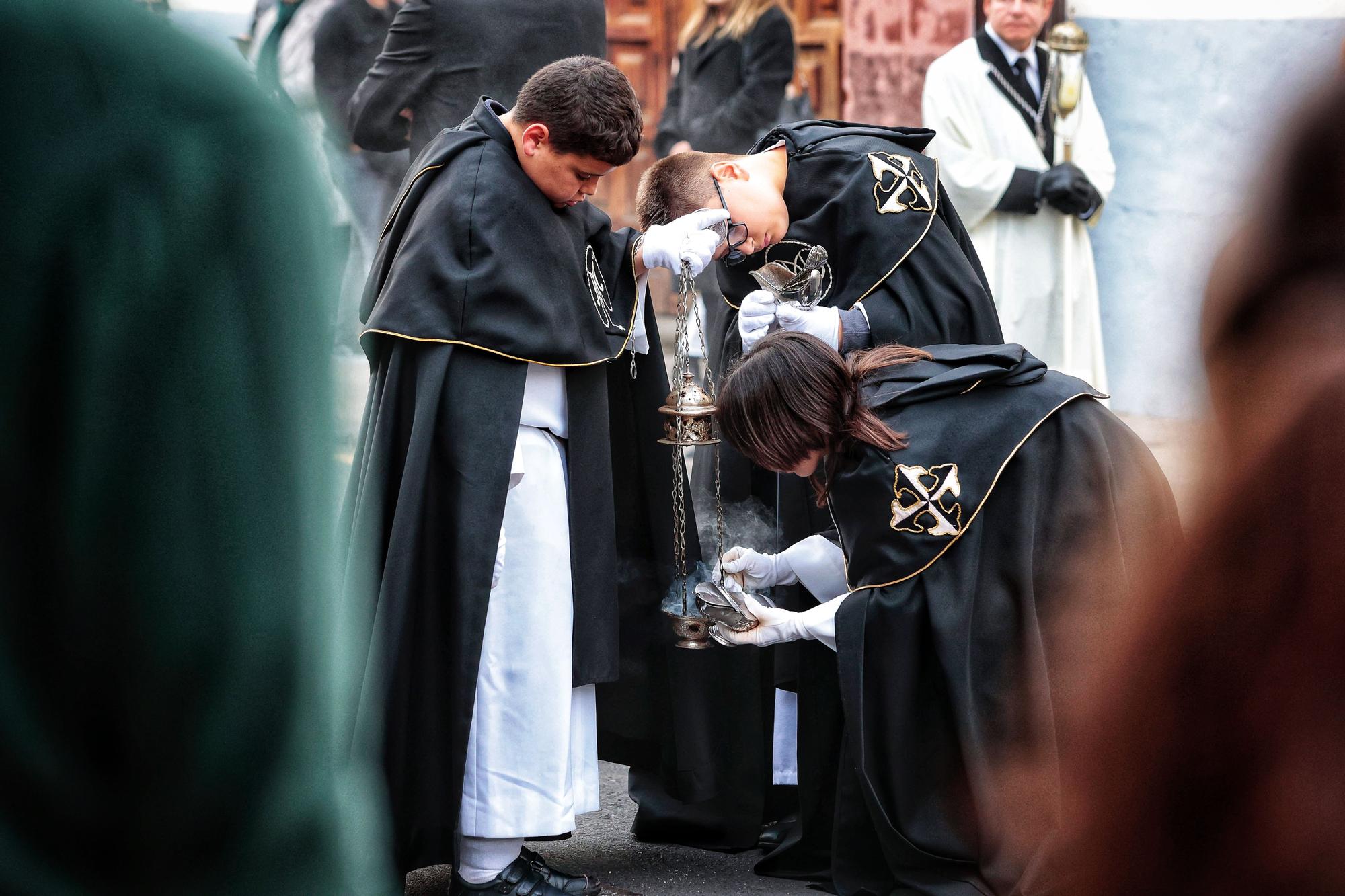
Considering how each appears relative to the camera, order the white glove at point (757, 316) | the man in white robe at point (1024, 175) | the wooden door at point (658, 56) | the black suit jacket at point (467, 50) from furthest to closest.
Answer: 1. the wooden door at point (658, 56)
2. the man in white robe at point (1024, 175)
3. the black suit jacket at point (467, 50)
4. the white glove at point (757, 316)

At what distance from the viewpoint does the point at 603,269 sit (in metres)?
3.42

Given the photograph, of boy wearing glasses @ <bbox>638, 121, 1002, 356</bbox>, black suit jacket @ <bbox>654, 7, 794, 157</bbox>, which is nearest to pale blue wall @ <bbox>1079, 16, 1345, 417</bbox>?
black suit jacket @ <bbox>654, 7, 794, 157</bbox>

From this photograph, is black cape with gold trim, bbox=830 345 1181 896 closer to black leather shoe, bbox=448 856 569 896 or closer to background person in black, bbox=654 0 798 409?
black leather shoe, bbox=448 856 569 896

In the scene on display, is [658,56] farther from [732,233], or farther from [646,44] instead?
[732,233]

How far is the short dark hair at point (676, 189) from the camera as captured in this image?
12.6ft

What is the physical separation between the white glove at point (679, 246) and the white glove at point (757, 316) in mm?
188

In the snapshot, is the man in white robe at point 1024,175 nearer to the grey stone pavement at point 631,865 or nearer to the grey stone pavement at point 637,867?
the grey stone pavement at point 631,865

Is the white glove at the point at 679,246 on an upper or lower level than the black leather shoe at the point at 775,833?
upper

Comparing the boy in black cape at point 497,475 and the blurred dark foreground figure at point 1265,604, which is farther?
the boy in black cape at point 497,475

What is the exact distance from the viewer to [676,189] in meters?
3.87

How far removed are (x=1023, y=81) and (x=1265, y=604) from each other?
6.45 meters

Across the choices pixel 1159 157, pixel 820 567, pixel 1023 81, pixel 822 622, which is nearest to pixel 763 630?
pixel 822 622

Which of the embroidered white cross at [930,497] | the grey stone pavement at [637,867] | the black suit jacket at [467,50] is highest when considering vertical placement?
the black suit jacket at [467,50]

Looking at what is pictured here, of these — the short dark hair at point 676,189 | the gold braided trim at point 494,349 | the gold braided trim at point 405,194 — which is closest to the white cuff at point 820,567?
the gold braided trim at point 494,349
